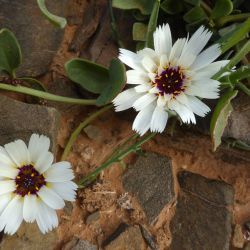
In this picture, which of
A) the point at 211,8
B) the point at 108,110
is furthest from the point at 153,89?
the point at 211,8

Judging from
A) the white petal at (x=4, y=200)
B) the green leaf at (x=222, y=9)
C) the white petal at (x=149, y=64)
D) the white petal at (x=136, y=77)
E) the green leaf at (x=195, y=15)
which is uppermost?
the green leaf at (x=222, y=9)

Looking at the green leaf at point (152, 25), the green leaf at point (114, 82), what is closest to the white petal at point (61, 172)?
the green leaf at point (114, 82)

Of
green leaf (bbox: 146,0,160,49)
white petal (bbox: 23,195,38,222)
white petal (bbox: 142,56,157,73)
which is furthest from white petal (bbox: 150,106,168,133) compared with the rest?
white petal (bbox: 23,195,38,222)

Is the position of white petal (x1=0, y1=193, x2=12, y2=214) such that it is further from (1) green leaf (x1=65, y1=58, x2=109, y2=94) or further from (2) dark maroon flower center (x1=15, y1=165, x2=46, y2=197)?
(1) green leaf (x1=65, y1=58, x2=109, y2=94)

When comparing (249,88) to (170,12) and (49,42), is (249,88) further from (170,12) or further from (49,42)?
(49,42)

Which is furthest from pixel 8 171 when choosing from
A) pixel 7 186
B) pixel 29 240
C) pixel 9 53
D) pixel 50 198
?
pixel 9 53

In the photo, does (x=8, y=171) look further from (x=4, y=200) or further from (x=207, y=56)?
(x=207, y=56)

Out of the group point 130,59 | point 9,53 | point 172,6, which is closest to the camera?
point 130,59

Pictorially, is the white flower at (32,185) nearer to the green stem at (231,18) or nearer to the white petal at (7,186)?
the white petal at (7,186)
